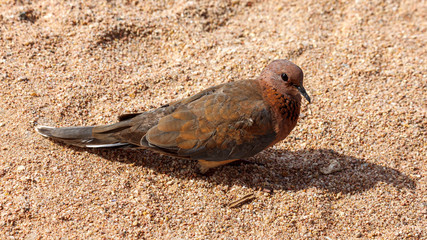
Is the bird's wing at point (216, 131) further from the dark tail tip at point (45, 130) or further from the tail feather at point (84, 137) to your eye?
the dark tail tip at point (45, 130)

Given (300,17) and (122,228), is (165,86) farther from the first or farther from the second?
(300,17)

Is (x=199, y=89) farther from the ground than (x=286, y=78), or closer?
closer

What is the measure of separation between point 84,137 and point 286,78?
1904 mm

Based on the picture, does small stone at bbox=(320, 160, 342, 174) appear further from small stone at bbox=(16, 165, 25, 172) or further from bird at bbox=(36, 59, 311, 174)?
small stone at bbox=(16, 165, 25, 172)

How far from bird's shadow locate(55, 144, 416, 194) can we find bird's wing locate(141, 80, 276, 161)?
1.13 feet

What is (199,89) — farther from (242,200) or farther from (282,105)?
(242,200)

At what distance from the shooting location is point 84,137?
154 inches

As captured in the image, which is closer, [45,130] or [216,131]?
[216,131]

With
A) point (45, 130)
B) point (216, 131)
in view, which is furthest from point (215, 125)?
point (45, 130)

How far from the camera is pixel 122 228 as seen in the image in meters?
3.45

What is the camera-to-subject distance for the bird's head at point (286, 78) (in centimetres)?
387

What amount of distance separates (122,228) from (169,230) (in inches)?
14.8

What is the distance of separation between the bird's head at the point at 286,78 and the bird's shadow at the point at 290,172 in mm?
713

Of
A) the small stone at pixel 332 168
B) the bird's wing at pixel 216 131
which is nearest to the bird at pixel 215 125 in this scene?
the bird's wing at pixel 216 131
